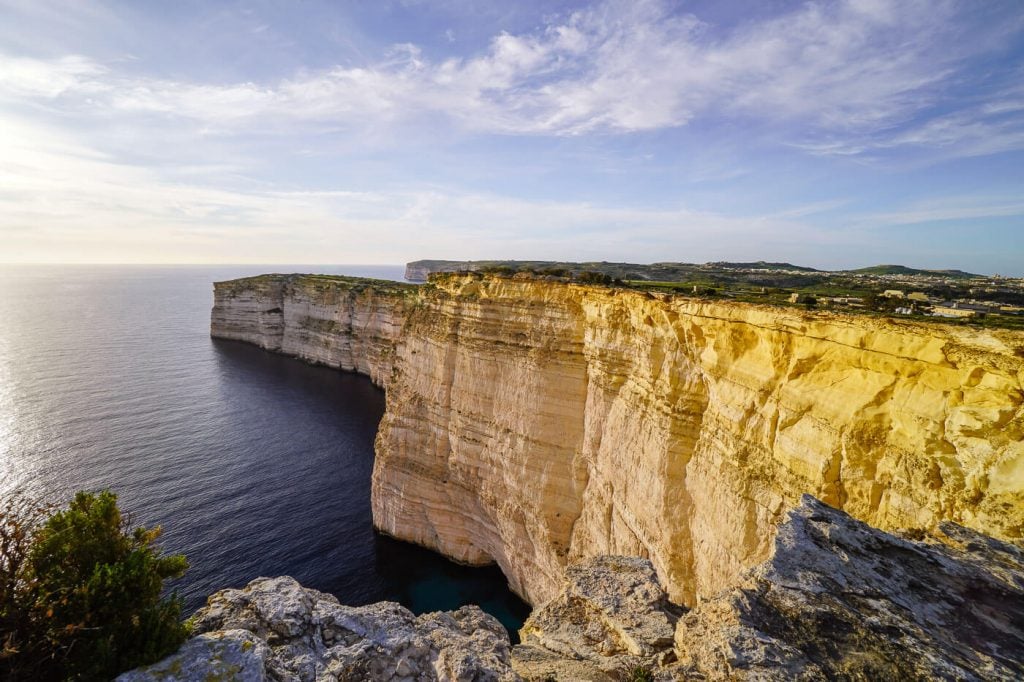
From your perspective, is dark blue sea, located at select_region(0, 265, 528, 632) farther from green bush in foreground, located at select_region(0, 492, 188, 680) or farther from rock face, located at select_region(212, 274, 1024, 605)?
green bush in foreground, located at select_region(0, 492, 188, 680)

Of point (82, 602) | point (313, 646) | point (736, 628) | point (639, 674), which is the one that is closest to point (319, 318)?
point (313, 646)

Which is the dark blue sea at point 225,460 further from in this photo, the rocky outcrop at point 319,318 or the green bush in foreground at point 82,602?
the green bush in foreground at point 82,602

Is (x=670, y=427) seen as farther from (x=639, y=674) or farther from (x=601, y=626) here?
(x=639, y=674)

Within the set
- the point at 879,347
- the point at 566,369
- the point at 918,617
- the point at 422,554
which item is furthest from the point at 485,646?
the point at 422,554

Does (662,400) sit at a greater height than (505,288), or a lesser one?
lesser

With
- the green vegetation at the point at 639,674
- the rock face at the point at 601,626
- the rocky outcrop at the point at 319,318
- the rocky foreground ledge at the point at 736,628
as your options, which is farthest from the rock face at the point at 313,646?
the rocky outcrop at the point at 319,318

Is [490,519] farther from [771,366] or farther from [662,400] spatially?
[771,366]
